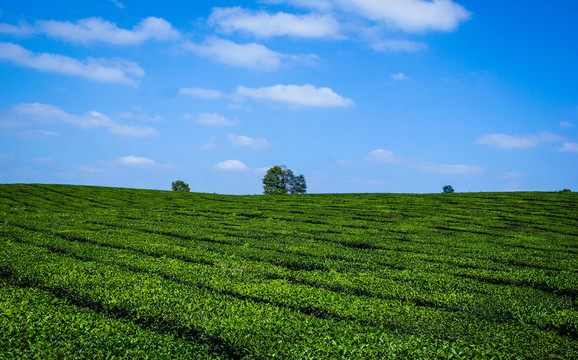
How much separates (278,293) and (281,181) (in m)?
96.4

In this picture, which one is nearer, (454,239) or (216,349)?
(216,349)

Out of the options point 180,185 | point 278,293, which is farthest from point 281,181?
point 278,293

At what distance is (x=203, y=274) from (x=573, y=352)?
39.5 ft

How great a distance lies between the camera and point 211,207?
4509cm

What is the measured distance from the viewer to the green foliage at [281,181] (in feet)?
351

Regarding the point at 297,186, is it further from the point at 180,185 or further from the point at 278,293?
the point at 278,293

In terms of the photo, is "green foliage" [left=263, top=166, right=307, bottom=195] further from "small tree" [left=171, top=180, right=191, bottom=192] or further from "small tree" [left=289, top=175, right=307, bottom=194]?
"small tree" [left=171, top=180, right=191, bottom=192]

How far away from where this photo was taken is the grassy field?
8914mm

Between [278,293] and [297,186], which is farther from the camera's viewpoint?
[297,186]

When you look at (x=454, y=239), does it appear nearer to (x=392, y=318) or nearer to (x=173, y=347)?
(x=392, y=318)

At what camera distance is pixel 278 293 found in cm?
1264

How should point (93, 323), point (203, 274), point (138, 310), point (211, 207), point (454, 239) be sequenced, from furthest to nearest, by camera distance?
point (211, 207)
point (454, 239)
point (203, 274)
point (138, 310)
point (93, 323)

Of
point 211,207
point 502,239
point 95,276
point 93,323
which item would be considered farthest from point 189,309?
point 211,207

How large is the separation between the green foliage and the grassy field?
78.5 meters
